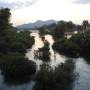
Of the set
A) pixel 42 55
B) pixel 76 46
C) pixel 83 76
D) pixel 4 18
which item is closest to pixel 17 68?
pixel 83 76

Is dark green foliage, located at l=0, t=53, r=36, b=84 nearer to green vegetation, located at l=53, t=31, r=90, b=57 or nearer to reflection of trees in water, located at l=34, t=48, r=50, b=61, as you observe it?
reflection of trees in water, located at l=34, t=48, r=50, b=61

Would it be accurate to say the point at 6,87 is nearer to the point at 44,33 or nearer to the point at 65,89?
the point at 65,89

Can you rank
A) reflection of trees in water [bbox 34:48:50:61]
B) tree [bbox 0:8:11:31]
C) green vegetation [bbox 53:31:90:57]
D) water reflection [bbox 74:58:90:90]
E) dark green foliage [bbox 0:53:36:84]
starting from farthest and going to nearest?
1. tree [bbox 0:8:11:31]
2. green vegetation [bbox 53:31:90:57]
3. reflection of trees in water [bbox 34:48:50:61]
4. dark green foliage [bbox 0:53:36:84]
5. water reflection [bbox 74:58:90:90]

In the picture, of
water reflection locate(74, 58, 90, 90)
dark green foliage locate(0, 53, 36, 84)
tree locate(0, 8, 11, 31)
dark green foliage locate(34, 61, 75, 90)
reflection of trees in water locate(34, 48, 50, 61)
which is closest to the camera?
dark green foliage locate(34, 61, 75, 90)

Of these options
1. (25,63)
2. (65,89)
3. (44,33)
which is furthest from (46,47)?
(44,33)

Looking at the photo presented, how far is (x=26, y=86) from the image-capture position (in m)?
53.9

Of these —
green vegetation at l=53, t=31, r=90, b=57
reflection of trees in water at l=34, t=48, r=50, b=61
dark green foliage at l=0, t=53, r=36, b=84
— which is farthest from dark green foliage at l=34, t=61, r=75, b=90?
green vegetation at l=53, t=31, r=90, b=57

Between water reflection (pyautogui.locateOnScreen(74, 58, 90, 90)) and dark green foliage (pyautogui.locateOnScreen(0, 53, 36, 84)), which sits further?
dark green foliage (pyautogui.locateOnScreen(0, 53, 36, 84))

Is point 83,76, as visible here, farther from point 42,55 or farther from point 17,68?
point 42,55

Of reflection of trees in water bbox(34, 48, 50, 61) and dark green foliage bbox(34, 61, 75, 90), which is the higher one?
reflection of trees in water bbox(34, 48, 50, 61)

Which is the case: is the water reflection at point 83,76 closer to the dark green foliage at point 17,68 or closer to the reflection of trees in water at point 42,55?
the dark green foliage at point 17,68

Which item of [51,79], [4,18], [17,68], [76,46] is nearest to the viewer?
[51,79]

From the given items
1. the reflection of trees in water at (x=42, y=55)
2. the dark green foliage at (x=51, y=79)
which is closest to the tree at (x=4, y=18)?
the reflection of trees in water at (x=42, y=55)

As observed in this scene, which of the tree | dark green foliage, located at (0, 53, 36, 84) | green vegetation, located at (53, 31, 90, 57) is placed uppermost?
the tree
